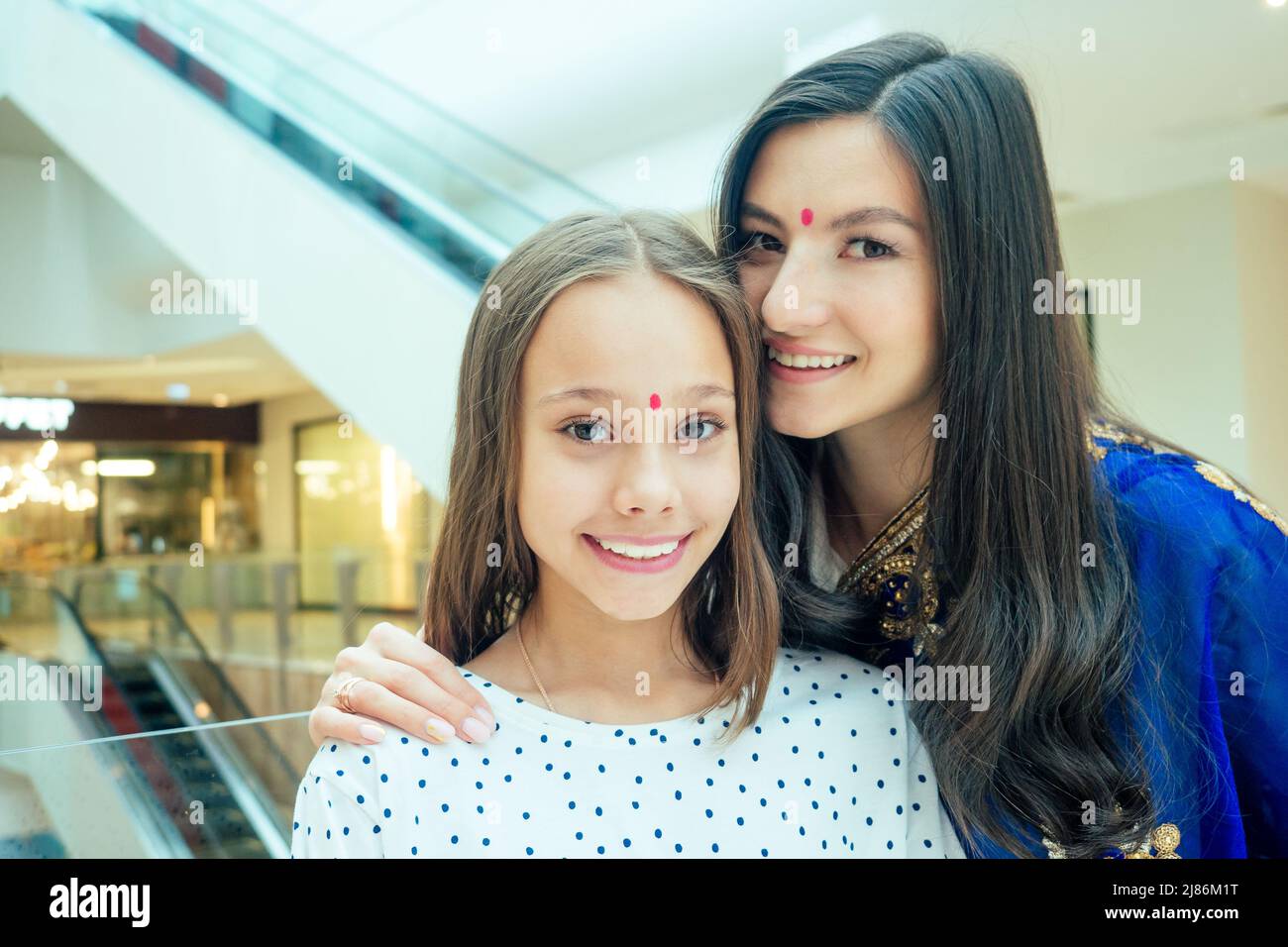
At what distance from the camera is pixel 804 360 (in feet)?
4.92

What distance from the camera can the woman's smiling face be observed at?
147 cm

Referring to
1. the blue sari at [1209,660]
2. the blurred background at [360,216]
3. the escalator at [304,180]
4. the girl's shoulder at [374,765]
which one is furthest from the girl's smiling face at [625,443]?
the escalator at [304,180]

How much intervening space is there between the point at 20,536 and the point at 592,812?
50.3 ft

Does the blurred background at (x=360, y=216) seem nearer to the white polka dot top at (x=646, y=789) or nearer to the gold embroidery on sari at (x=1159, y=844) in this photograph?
the white polka dot top at (x=646, y=789)

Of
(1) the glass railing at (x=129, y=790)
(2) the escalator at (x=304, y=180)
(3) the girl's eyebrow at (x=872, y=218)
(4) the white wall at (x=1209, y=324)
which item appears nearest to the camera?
(3) the girl's eyebrow at (x=872, y=218)

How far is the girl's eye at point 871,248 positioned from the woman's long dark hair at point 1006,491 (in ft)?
0.22

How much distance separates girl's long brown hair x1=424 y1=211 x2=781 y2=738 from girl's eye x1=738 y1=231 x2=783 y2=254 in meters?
0.12

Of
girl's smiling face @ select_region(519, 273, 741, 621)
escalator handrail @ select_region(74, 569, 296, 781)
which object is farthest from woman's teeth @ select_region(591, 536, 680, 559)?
escalator handrail @ select_region(74, 569, 296, 781)

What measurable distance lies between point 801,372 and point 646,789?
22.7 inches

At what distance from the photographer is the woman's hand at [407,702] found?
49.7 inches

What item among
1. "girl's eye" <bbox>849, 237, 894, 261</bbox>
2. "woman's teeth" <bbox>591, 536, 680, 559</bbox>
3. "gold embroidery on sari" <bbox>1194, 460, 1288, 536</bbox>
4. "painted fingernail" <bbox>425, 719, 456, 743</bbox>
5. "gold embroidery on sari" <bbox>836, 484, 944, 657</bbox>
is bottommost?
"painted fingernail" <bbox>425, 719, 456, 743</bbox>

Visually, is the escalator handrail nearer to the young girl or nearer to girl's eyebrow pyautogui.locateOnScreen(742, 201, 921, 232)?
the young girl

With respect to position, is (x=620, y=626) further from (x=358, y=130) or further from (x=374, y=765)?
(x=358, y=130)
